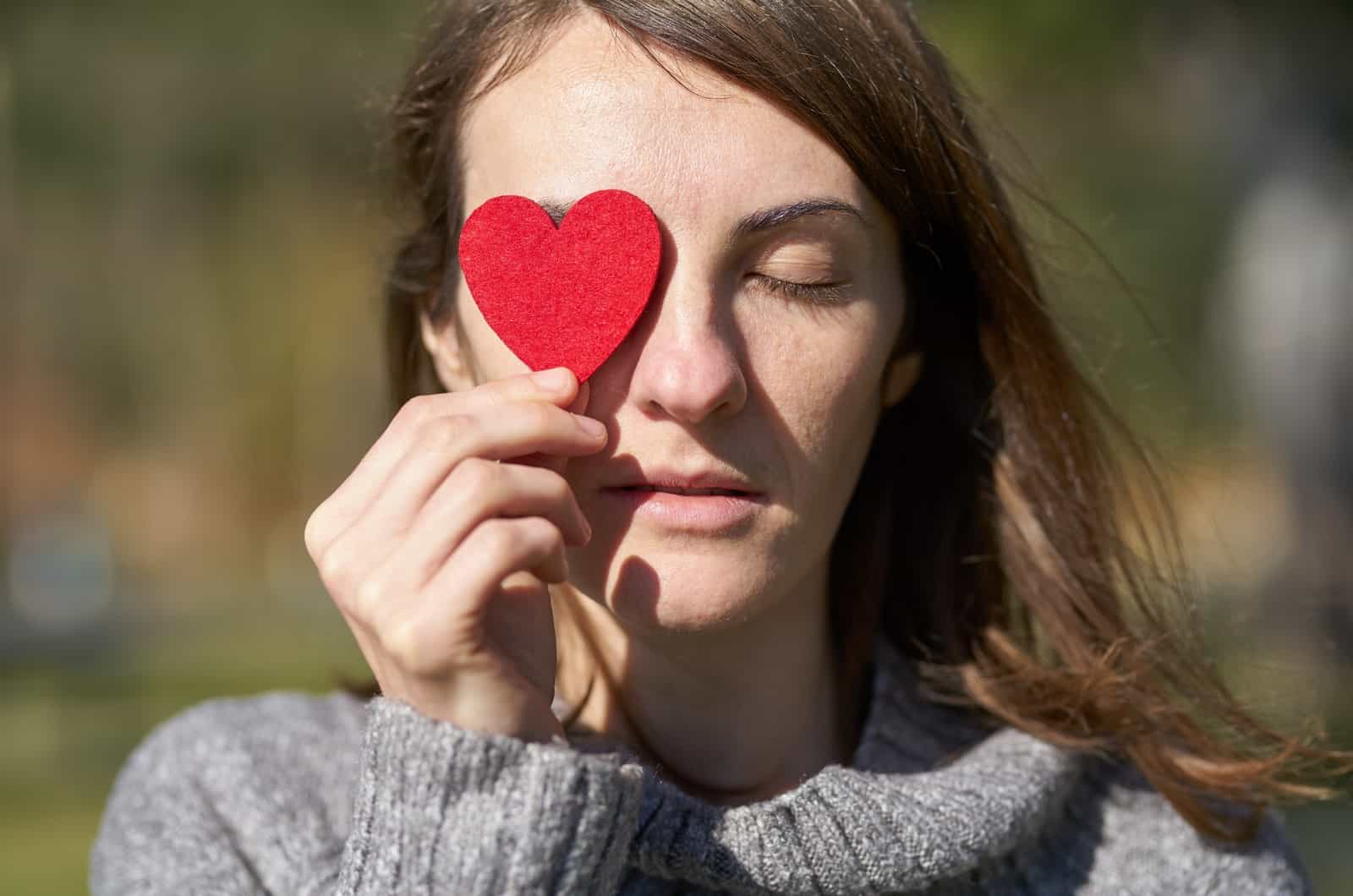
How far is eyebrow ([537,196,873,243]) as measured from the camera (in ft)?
6.78

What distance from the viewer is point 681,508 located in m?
2.05

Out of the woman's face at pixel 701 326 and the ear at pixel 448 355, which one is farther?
the ear at pixel 448 355

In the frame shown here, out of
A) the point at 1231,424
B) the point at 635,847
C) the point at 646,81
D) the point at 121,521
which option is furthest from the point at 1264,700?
the point at 121,521

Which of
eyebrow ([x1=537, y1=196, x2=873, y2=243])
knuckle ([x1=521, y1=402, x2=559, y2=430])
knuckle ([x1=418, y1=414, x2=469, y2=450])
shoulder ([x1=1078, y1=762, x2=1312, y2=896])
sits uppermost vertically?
eyebrow ([x1=537, y1=196, x2=873, y2=243])

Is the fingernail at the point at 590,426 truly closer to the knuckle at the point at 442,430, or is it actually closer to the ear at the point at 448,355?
the knuckle at the point at 442,430

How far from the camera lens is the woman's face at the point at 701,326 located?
2.03m

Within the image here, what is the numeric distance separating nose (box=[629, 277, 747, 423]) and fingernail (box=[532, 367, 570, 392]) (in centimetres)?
10

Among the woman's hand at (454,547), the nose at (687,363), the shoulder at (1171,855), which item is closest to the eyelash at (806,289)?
the nose at (687,363)

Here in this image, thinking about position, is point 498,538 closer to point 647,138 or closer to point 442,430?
point 442,430

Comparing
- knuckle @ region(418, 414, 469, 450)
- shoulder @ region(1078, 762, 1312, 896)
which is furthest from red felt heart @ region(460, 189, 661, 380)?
shoulder @ region(1078, 762, 1312, 896)

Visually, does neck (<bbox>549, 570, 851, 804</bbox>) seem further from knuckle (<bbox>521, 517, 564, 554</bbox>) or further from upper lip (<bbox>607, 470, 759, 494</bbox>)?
knuckle (<bbox>521, 517, 564, 554</bbox>)

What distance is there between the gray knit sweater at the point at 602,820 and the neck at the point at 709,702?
0.62ft

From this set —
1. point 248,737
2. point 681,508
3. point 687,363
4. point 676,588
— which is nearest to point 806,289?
point 687,363

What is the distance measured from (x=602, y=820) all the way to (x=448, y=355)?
1.01m
